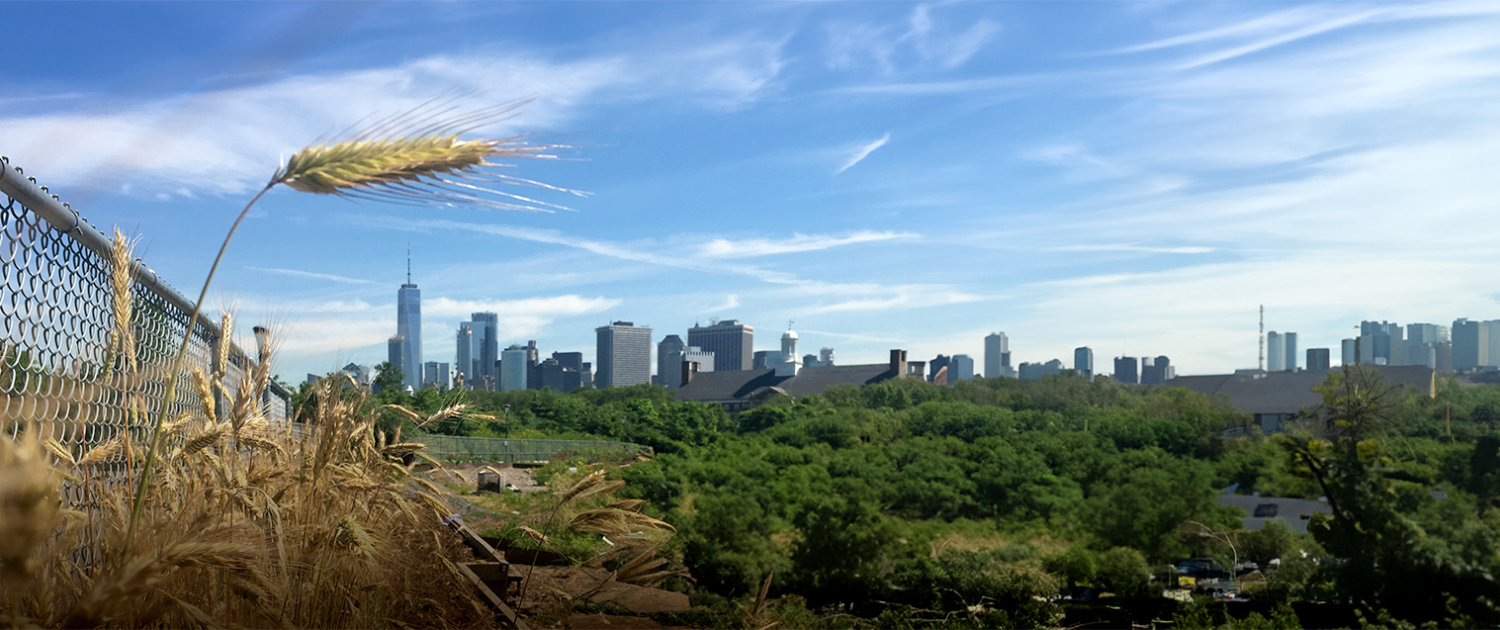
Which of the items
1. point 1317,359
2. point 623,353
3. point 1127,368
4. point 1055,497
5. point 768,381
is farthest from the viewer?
point 623,353

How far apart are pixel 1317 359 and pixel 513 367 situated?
207 ft

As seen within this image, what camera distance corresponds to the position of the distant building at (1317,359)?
50963 mm

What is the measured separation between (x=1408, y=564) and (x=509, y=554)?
9.18m

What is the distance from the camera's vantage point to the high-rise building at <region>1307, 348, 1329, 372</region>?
50966 mm

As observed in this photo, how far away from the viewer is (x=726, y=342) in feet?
322

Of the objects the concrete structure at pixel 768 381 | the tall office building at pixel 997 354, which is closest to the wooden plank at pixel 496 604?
the concrete structure at pixel 768 381

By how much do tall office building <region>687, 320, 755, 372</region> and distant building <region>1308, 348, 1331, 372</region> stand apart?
5459 cm

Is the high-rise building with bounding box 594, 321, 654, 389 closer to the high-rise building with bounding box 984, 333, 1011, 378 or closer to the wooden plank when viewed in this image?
the high-rise building with bounding box 984, 333, 1011, 378

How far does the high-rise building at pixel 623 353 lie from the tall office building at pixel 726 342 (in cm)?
80

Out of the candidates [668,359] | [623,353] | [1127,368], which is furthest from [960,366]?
[623,353]

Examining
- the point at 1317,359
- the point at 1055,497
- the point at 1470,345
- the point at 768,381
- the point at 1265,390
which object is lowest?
the point at 1055,497

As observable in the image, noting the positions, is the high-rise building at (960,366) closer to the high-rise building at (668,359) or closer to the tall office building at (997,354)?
the tall office building at (997,354)

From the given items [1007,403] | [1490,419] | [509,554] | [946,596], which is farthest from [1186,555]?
[1007,403]

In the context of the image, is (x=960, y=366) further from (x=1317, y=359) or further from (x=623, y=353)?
(x=1317, y=359)
